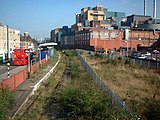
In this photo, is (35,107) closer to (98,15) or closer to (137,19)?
(137,19)

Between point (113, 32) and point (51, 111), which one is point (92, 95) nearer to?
point (51, 111)

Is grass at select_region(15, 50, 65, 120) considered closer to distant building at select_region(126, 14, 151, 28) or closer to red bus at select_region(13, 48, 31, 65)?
red bus at select_region(13, 48, 31, 65)

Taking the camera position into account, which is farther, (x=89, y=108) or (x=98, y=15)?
(x=98, y=15)

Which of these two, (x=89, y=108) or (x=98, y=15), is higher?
(x=98, y=15)

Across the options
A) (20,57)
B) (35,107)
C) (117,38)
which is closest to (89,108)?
(35,107)

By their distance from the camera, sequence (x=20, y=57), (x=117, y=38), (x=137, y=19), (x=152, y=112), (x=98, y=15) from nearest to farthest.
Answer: (x=152, y=112) → (x=20, y=57) → (x=117, y=38) → (x=137, y=19) → (x=98, y=15)

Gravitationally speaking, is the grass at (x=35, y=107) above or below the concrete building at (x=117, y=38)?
below

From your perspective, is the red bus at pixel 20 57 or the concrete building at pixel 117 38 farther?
the concrete building at pixel 117 38

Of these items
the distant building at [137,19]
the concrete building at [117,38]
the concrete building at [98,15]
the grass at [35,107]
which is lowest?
the grass at [35,107]

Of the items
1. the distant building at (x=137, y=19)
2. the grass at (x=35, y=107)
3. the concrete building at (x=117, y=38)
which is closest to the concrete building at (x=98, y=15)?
the distant building at (x=137, y=19)

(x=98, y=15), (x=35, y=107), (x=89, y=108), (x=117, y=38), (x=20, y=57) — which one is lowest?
(x=35, y=107)

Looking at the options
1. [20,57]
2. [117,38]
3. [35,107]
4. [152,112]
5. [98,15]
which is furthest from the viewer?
[98,15]

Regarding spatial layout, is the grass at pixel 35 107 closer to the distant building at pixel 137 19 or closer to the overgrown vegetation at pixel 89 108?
the overgrown vegetation at pixel 89 108

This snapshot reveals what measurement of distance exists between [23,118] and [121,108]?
16.5ft
